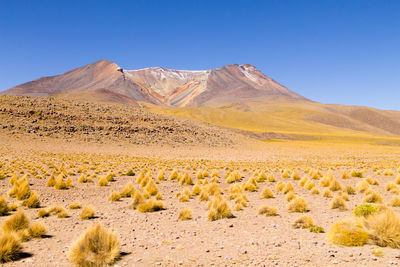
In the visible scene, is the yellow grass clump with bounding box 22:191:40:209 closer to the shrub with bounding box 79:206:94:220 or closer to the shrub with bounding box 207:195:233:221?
the shrub with bounding box 79:206:94:220

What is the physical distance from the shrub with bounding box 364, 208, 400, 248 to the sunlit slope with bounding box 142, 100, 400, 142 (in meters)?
92.4

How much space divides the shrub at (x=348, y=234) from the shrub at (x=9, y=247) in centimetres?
572

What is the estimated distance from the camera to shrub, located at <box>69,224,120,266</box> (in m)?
4.97

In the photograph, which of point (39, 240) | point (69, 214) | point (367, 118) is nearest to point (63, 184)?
point (69, 214)

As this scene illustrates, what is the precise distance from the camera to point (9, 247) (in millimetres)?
5219

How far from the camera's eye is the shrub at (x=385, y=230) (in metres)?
5.27

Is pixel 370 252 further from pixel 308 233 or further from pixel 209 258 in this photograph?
pixel 209 258

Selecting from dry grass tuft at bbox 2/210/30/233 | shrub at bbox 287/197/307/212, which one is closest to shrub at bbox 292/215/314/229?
shrub at bbox 287/197/307/212

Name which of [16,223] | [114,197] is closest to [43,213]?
[16,223]

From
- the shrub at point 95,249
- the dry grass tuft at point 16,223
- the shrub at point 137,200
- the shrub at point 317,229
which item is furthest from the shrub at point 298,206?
the dry grass tuft at point 16,223

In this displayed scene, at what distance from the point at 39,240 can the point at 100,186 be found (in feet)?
28.2

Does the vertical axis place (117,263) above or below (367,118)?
below

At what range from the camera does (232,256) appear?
534 cm

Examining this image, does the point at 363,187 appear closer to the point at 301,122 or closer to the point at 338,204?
the point at 338,204
